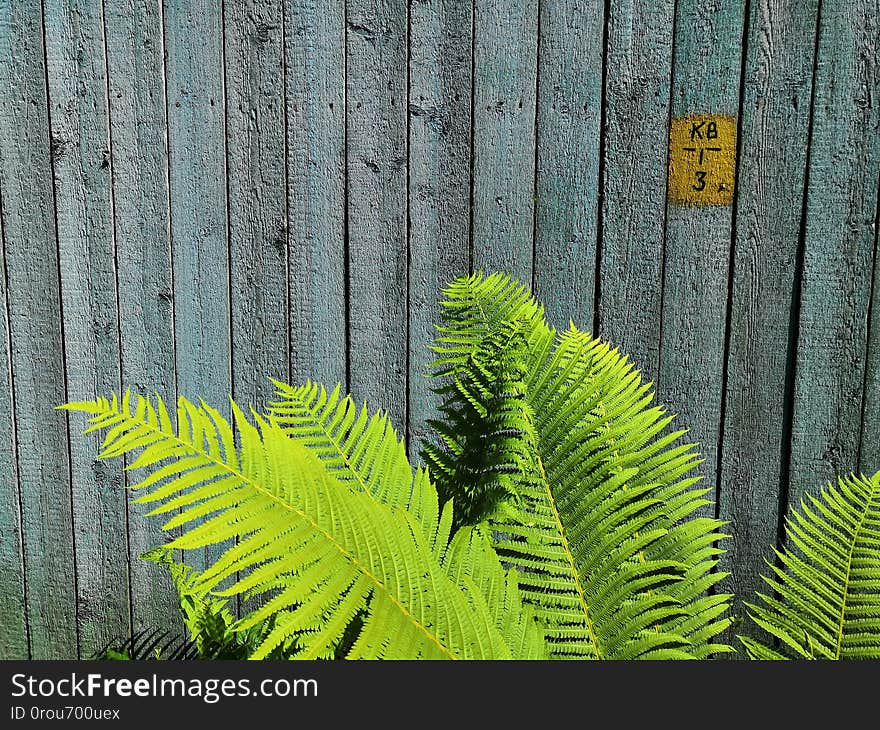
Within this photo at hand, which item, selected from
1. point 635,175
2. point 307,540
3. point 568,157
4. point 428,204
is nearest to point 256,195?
point 428,204

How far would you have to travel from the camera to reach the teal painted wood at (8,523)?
2.53 m

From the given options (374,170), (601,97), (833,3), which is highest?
(833,3)

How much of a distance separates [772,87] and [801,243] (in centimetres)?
43

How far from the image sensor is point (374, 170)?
7.87ft

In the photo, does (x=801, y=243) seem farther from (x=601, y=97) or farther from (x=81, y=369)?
(x=81, y=369)

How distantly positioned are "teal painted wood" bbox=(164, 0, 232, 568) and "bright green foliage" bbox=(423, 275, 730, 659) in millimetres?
1333

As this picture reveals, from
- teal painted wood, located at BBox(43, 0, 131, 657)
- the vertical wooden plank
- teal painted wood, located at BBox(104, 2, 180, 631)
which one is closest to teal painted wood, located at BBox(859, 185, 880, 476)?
the vertical wooden plank

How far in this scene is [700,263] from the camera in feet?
7.90

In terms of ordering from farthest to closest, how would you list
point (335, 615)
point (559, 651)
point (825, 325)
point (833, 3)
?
point (825, 325), point (833, 3), point (559, 651), point (335, 615)

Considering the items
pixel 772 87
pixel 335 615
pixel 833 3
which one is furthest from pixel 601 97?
pixel 335 615

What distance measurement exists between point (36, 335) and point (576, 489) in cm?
201

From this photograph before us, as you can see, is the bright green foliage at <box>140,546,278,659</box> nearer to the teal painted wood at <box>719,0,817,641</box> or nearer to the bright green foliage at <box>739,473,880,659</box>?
the bright green foliage at <box>739,473,880,659</box>

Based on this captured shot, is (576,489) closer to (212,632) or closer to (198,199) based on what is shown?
(212,632)

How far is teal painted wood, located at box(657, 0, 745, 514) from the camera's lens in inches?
90.3
